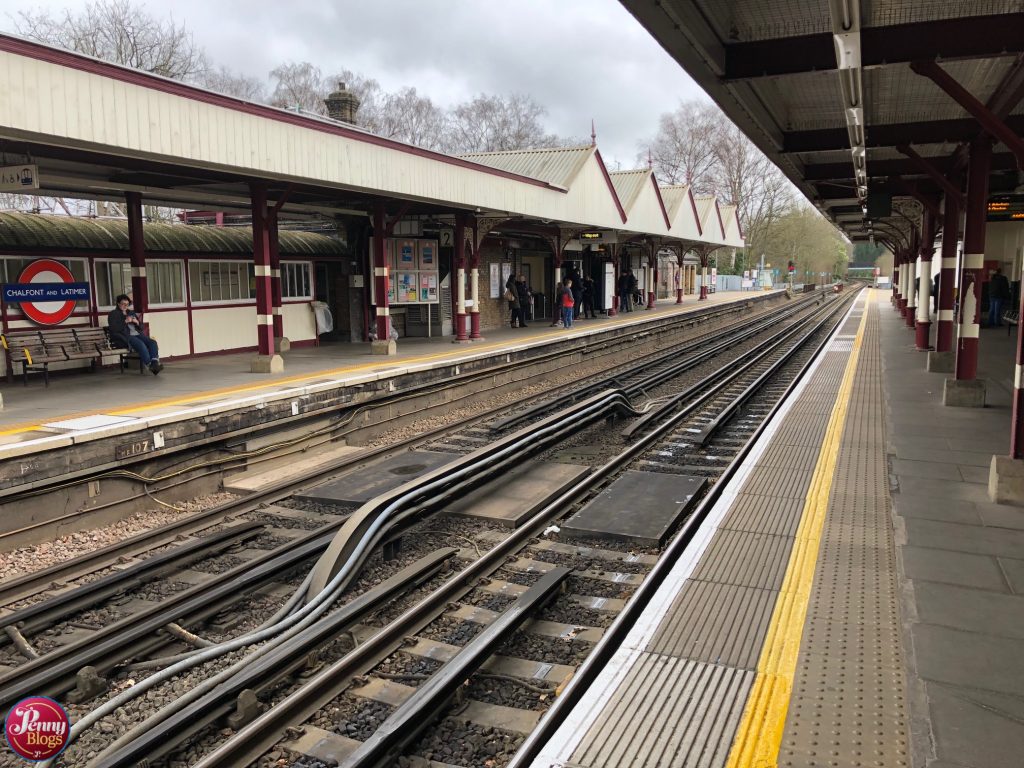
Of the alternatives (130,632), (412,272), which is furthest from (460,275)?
(130,632)

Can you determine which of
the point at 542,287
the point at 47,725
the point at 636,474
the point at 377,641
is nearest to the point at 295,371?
the point at 636,474

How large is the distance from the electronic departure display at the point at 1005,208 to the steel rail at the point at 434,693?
14003 mm

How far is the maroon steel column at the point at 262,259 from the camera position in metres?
11.7

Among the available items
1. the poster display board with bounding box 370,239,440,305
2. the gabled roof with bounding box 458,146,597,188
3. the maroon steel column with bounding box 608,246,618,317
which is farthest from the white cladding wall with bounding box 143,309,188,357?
the maroon steel column with bounding box 608,246,618,317

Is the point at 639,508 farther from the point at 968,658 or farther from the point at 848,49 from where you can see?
the point at 848,49

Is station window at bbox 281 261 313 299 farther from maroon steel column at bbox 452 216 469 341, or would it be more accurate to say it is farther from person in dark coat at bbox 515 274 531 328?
person in dark coat at bbox 515 274 531 328

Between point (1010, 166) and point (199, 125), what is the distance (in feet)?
38.8

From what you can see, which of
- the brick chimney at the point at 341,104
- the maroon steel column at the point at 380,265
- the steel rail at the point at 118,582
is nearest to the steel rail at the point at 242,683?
the steel rail at the point at 118,582

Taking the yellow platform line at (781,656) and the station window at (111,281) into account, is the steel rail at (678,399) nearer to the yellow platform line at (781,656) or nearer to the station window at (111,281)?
the yellow platform line at (781,656)

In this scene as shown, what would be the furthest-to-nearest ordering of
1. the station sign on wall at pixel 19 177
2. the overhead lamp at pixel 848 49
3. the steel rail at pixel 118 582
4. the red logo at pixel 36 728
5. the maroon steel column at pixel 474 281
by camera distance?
the maroon steel column at pixel 474 281
the station sign on wall at pixel 19 177
the steel rail at pixel 118 582
the overhead lamp at pixel 848 49
the red logo at pixel 36 728

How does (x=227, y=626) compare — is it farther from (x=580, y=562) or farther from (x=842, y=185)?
(x=842, y=185)

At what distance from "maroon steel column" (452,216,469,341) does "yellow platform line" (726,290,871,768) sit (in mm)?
12081

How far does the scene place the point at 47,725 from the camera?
70.4 inches

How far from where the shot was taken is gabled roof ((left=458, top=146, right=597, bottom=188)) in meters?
21.6
